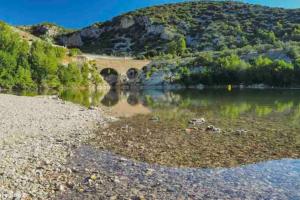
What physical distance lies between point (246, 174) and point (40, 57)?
83569 mm

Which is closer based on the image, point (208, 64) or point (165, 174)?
point (165, 174)

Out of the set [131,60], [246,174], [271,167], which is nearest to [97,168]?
[246,174]

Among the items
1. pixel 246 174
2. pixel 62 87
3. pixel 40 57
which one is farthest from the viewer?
pixel 62 87

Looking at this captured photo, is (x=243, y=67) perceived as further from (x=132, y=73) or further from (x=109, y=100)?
(x=109, y=100)

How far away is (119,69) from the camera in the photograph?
458ft

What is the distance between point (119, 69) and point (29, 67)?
51.9 m

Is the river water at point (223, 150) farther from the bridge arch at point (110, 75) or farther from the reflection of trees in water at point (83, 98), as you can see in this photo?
the bridge arch at point (110, 75)

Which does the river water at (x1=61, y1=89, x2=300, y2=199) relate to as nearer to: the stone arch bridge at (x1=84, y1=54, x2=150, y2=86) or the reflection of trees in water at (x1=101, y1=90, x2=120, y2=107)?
the reflection of trees in water at (x1=101, y1=90, x2=120, y2=107)

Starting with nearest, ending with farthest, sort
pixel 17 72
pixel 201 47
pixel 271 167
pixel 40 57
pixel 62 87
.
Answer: pixel 271 167 → pixel 17 72 → pixel 40 57 → pixel 62 87 → pixel 201 47

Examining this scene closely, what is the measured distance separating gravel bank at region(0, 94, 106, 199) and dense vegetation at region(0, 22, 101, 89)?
52.5 metres

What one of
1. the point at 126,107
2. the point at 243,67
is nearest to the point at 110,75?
the point at 243,67

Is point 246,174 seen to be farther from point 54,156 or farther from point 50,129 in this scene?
point 50,129

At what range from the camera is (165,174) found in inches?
627

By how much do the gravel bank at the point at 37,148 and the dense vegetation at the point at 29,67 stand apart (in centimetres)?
5252
